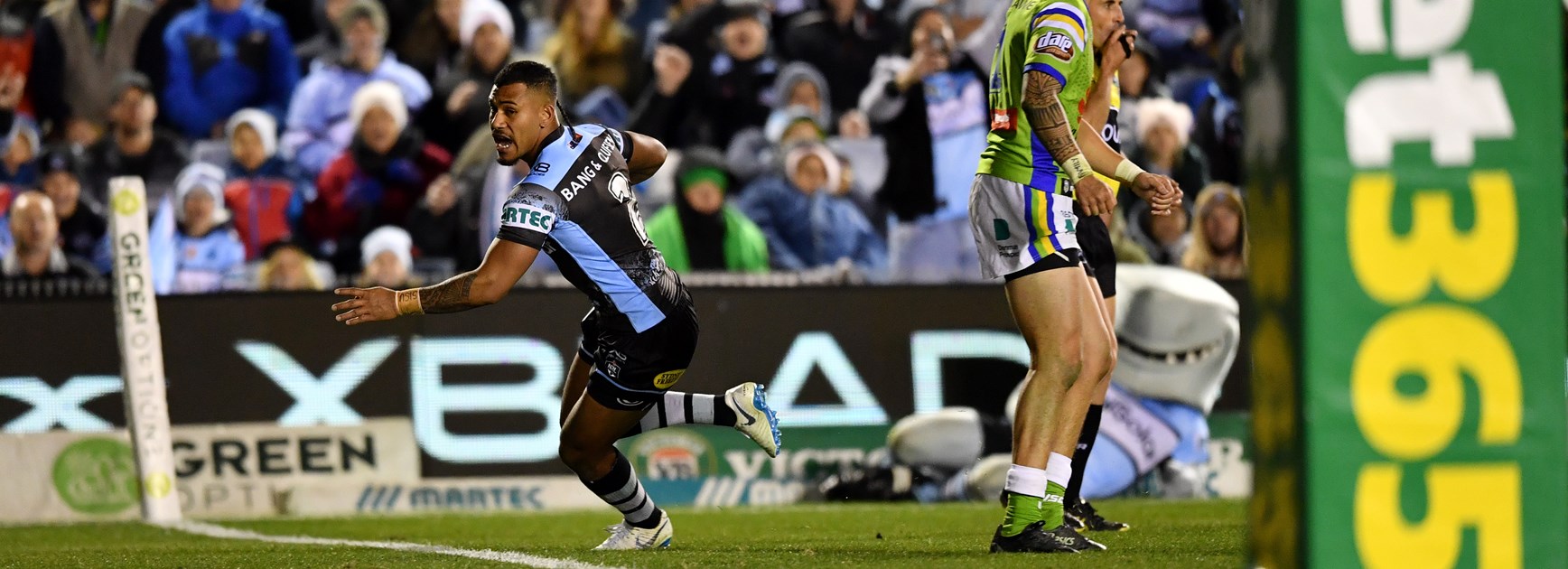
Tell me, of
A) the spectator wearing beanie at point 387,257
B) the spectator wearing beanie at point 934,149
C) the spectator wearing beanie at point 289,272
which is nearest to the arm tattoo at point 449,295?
the spectator wearing beanie at point 387,257

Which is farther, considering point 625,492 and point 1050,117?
point 625,492

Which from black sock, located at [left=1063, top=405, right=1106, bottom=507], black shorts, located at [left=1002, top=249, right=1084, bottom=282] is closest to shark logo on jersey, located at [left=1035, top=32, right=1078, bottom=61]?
black shorts, located at [left=1002, top=249, right=1084, bottom=282]

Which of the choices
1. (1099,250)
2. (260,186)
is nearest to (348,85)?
(260,186)

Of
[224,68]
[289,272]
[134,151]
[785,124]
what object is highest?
[224,68]

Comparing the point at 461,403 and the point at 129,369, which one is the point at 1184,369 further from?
the point at 129,369

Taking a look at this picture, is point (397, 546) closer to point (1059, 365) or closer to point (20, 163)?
point (1059, 365)

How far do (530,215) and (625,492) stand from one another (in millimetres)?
1293

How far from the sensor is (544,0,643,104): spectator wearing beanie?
1327cm

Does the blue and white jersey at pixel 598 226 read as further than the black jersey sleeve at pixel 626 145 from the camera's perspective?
No

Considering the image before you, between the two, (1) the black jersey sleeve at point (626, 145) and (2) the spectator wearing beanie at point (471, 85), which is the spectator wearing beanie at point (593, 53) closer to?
(2) the spectator wearing beanie at point (471, 85)

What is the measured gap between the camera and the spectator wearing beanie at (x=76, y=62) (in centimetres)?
1386

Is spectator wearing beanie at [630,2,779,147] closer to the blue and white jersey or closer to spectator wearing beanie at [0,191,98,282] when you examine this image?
spectator wearing beanie at [0,191,98,282]

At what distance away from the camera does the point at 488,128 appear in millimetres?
12680

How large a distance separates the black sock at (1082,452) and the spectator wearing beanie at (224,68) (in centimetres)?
809
